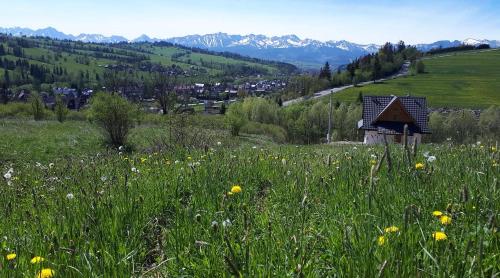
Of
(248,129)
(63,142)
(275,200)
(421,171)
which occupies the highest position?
(421,171)

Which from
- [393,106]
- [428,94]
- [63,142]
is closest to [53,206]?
[63,142]

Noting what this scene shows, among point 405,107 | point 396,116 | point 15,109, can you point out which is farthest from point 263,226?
point 15,109

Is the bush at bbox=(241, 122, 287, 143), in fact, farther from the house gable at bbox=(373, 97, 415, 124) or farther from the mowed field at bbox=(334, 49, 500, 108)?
the mowed field at bbox=(334, 49, 500, 108)

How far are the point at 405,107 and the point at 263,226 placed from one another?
45.1 meters

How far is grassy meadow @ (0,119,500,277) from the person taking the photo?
7.22ft

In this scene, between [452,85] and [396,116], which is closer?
[396,116]

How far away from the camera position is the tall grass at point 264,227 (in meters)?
2.19

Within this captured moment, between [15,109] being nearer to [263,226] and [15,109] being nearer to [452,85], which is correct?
[263,226]

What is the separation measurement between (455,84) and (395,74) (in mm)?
32701

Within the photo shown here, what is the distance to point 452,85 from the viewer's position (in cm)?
12962

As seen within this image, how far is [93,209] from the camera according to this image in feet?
11.7

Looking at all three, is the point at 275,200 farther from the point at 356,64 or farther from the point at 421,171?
the point at 356,64

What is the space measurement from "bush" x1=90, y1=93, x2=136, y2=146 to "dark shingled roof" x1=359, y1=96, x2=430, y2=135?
89.7ft

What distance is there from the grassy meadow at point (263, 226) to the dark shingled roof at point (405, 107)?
136 feet
